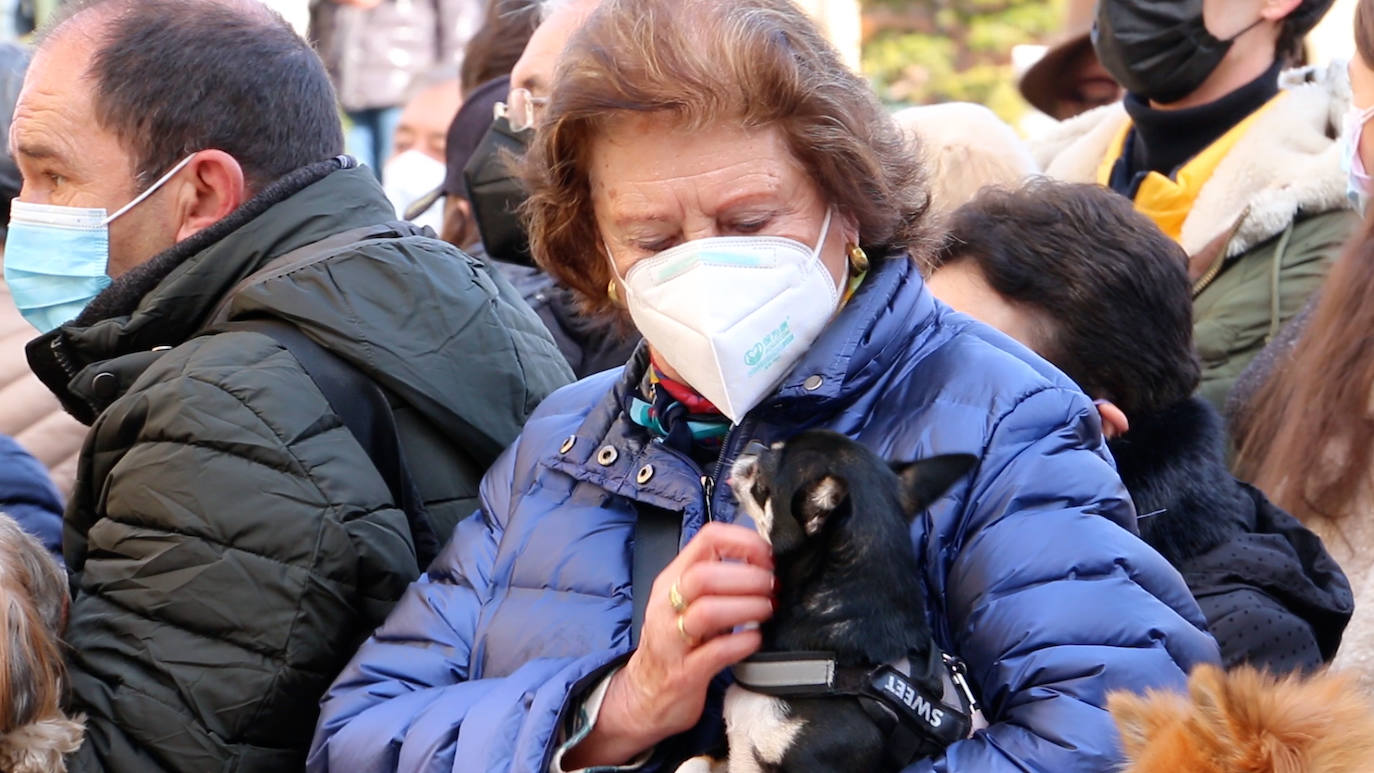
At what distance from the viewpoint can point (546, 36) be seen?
5.07 metres

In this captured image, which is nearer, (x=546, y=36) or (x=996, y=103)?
(x=546, y=36)

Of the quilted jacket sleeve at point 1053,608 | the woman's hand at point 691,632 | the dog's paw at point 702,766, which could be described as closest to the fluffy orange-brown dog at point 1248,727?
the quilted jacket sleeve at point 1053,608

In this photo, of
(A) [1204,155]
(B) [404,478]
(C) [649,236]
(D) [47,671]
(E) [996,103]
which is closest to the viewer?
(C) [649,236]

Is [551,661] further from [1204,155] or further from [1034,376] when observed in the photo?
[1204,155]

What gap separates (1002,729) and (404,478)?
137 centimetres

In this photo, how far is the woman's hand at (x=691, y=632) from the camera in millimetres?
2174

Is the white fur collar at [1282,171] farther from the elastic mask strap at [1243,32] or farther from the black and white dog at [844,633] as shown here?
the black and white dog at [844,633]

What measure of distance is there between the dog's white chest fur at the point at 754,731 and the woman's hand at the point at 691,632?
0.05 meters

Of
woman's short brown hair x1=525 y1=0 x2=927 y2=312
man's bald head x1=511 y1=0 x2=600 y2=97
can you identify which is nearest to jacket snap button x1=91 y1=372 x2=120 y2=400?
woman's short brown hair x1=525 y1=0 x2=927 y2=312

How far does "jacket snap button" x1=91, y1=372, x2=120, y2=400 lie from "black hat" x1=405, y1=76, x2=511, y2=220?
291 centimetres

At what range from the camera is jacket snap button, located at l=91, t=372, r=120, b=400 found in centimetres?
311

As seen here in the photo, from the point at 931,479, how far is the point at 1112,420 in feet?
3.61

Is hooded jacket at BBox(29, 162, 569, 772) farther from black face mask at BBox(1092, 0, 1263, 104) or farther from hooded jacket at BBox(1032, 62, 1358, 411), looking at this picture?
black face mask at BBox(1092, 0, 1263, 104)

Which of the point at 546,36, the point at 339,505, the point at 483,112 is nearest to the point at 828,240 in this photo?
the point at 339,505
